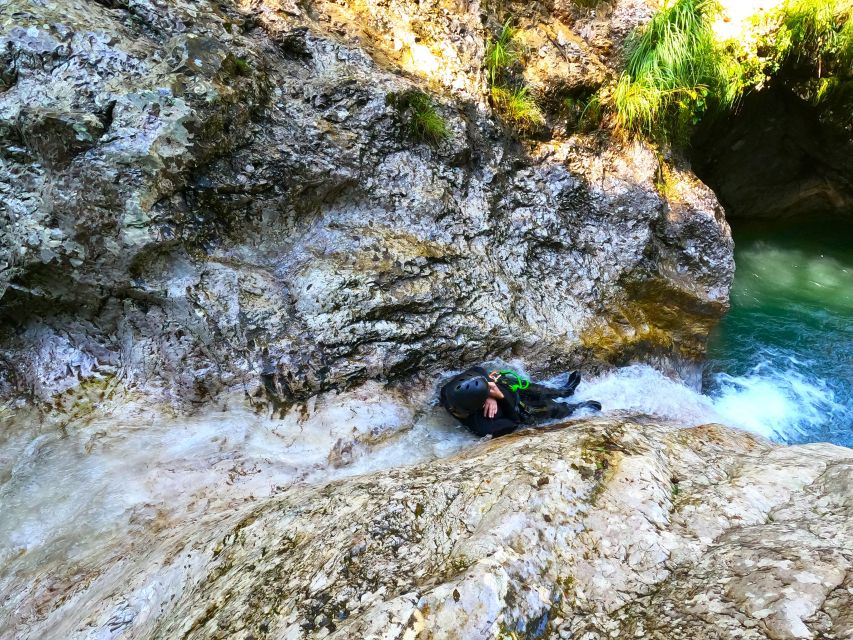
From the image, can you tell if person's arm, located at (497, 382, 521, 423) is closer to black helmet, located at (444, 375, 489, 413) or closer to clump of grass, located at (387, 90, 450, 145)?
black helmet, located at (444, 375, 489, 413)

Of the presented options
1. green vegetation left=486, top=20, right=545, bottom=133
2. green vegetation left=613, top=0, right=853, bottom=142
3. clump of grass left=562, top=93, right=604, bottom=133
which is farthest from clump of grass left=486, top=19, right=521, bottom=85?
green vegetation left=613, top=0, right=853, bottom=142

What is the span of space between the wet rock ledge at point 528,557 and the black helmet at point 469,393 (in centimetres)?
87

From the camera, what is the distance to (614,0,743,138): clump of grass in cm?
571

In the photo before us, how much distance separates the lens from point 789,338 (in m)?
6.70

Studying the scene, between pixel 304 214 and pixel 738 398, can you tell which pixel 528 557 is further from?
pixel 738 398

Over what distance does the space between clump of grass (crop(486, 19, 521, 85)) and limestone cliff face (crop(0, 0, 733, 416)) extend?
176 mm

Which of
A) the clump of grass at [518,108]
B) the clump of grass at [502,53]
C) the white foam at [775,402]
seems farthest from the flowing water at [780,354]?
the clump of grass at [502,53]

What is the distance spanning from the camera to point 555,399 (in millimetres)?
4594

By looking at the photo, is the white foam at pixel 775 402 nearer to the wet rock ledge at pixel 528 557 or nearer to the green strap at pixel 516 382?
the green strap at pixel 516 382

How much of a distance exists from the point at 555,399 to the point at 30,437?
4.22 metres

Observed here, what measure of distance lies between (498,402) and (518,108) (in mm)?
3402

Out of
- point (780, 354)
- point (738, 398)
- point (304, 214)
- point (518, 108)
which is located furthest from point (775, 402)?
point (304, 214)

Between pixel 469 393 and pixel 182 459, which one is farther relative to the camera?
pixel 469 393

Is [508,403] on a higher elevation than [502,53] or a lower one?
lower
